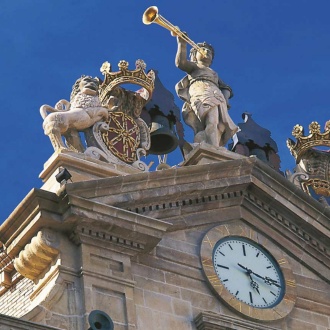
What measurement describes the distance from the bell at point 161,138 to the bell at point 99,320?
7300 mm

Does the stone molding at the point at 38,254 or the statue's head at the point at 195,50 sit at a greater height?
the statue's head at the point at 195,50

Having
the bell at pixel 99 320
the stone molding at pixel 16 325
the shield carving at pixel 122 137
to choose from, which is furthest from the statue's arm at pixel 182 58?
the stone molding at pixel 16 325

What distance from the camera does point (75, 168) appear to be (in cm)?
3866

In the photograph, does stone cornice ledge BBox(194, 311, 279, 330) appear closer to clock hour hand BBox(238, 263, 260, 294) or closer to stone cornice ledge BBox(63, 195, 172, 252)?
clock hour hand BBox(238, 263, 260, 294)

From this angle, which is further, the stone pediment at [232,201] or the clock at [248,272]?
the clock at [248,272]

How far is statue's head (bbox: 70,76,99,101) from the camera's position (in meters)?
40.2

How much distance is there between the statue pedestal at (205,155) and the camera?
4075 centimetres

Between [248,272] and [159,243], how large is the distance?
6.93ft

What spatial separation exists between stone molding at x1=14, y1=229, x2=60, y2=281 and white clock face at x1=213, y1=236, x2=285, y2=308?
12.4ft

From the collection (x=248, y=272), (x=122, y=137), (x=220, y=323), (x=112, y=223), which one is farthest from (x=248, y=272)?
(x=122, y=137)

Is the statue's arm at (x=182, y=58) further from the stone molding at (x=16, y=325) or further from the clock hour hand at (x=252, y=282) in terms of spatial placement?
the stone molding at (x=16, y=325)

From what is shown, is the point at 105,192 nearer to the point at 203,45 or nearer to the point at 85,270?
the point at 85,270

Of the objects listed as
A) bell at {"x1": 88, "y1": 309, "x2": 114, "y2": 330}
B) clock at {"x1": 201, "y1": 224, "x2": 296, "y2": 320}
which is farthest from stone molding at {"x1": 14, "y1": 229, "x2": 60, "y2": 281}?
clock at {"x1": 201, "y1": 224, "x2": 296, "y2": 320}

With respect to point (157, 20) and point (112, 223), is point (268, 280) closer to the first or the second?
point (112, 223)
